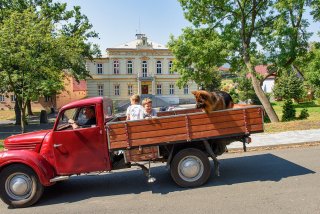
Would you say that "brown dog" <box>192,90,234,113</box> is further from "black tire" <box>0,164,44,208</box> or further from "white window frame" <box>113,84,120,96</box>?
"white window frame" <box>113,84,120,96</box>

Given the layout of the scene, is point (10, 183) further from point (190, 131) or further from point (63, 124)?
point (190, 131)

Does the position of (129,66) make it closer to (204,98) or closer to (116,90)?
(116,90)

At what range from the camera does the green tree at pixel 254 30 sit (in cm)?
1772

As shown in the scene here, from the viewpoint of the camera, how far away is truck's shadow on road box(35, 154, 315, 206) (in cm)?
701

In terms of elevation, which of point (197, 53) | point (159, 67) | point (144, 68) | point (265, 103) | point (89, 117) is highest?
point (159, 67)

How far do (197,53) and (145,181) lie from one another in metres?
13.0

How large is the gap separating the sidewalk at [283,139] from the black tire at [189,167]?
4.31 metres

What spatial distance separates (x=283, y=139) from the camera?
39.2ft

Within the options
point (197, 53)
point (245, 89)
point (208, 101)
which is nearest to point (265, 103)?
point (197, 53)

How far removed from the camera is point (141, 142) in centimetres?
663

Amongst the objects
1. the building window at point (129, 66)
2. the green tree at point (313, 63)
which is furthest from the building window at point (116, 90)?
the green tree at point (313, 63)

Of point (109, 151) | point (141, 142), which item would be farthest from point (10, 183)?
point (141, 142)

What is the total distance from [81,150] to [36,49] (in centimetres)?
961

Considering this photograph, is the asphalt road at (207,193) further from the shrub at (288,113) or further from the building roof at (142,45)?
the building roof at (142,45)
